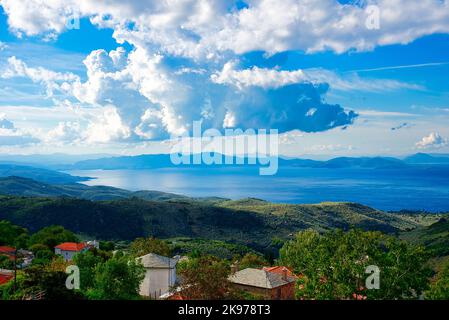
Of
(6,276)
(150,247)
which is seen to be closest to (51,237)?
(150,247)

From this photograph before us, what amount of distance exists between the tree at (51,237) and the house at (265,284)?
38.0 metres

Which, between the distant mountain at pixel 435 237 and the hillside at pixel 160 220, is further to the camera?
the hillside at pixel 160 220

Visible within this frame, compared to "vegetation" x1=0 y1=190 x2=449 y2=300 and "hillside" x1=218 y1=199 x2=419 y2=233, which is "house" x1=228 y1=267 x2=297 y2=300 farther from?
"hillside" x1=218 y1=199 x2=419 y2=233

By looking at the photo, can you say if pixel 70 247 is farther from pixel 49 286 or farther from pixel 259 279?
pixel 49 286

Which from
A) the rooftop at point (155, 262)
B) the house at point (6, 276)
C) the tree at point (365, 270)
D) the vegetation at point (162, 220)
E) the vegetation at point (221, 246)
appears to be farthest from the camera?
the vegetation at point (162, 220)

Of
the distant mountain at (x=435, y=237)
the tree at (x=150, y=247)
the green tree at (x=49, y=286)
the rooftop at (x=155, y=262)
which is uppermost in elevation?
the green tree at (x=49, y=286)

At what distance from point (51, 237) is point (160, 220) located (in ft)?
209

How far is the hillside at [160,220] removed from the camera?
113000 millimetres

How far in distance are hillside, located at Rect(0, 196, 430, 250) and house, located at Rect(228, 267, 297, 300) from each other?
7150 cm

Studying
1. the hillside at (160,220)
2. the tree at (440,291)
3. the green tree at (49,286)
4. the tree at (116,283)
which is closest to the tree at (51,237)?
the tree at (116,283)

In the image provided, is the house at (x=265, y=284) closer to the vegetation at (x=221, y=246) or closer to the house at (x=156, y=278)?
the vegetation at (x=221, y=246)

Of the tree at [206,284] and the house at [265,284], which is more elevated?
the tree at [206,284]

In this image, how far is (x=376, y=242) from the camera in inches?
923

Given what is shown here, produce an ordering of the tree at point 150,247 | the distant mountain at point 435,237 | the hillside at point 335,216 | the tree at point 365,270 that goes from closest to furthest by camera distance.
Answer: the tree at point 365,270 < the tree at point 150,247 < the distant mountain at point 435,237 < the hillside at point 335,216
